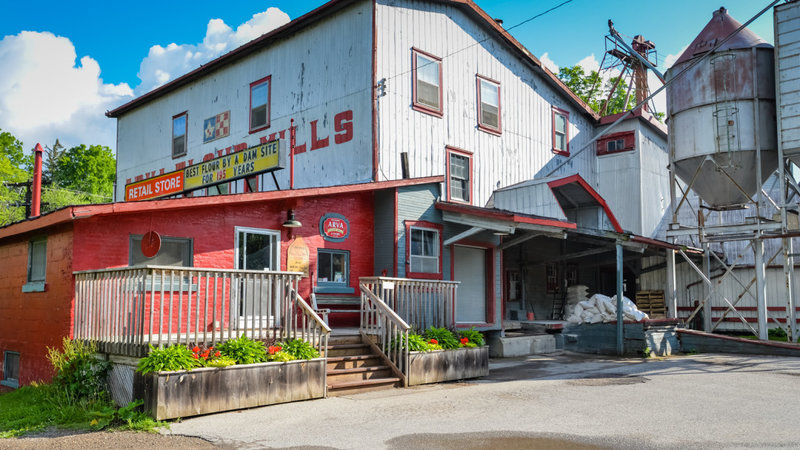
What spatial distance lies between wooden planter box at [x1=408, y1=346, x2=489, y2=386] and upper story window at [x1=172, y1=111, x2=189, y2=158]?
14.3 m

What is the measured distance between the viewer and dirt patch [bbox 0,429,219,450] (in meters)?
7.33

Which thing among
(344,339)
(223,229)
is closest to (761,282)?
(344,339)

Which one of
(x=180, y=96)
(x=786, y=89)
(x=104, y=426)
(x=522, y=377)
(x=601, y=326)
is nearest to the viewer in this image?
(x=104, y=426)

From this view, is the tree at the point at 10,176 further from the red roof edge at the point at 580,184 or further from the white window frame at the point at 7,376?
the red roof edge at the point at 580,184

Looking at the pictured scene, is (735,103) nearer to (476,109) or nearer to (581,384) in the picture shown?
(476,109)

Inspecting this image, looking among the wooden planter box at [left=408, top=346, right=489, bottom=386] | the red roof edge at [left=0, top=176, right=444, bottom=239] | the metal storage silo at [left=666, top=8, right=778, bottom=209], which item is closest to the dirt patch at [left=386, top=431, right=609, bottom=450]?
the wooden planter box at [left=408, top=346, right=489, bottom=386]

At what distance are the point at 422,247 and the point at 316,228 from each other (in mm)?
2994

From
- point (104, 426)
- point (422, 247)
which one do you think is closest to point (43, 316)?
point (104, 426)

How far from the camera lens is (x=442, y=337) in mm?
12789

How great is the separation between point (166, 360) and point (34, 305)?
5.06 m

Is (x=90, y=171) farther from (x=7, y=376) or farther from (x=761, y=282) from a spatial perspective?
(x=761, y=282)

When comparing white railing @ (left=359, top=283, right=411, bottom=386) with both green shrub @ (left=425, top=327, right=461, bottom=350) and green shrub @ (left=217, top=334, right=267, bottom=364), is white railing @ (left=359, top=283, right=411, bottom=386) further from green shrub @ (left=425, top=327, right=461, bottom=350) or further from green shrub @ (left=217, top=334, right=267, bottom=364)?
green shrub @ (left=217, top=334, right=267, bottom=364)

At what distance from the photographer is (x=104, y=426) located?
8.27 meters

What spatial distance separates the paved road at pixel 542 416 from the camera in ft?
24.5
